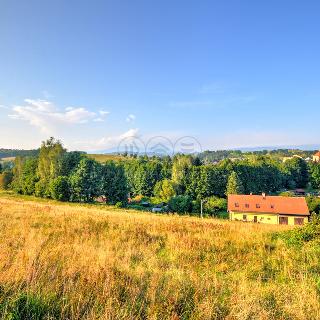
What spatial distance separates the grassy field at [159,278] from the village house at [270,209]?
4080 centimetres

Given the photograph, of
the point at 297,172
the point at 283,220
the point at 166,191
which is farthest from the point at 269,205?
the point at 297,172

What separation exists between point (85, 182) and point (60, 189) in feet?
14.8

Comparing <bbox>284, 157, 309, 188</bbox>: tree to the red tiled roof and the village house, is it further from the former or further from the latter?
the village house

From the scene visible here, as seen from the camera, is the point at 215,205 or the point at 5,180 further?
the point at 5,180

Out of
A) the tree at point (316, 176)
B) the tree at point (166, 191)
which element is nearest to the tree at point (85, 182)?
the tree at point (166, 191)

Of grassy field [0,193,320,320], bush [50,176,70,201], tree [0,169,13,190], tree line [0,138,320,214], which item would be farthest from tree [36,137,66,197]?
grassy field [0,193,320,320]

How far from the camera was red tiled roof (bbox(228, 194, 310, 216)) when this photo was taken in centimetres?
4747

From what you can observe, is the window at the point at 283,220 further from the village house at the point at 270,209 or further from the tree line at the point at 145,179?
the tree line at the point at 145,179

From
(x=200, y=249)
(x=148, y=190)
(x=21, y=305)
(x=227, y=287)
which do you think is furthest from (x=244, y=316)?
(x=148, y=190)

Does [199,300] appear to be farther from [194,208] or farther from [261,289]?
[194,208]

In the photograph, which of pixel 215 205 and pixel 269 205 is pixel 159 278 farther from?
pixel 215 205

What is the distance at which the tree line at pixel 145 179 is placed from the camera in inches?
2034

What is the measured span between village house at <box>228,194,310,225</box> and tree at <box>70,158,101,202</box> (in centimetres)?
2539

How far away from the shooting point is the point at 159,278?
19.0 ft
